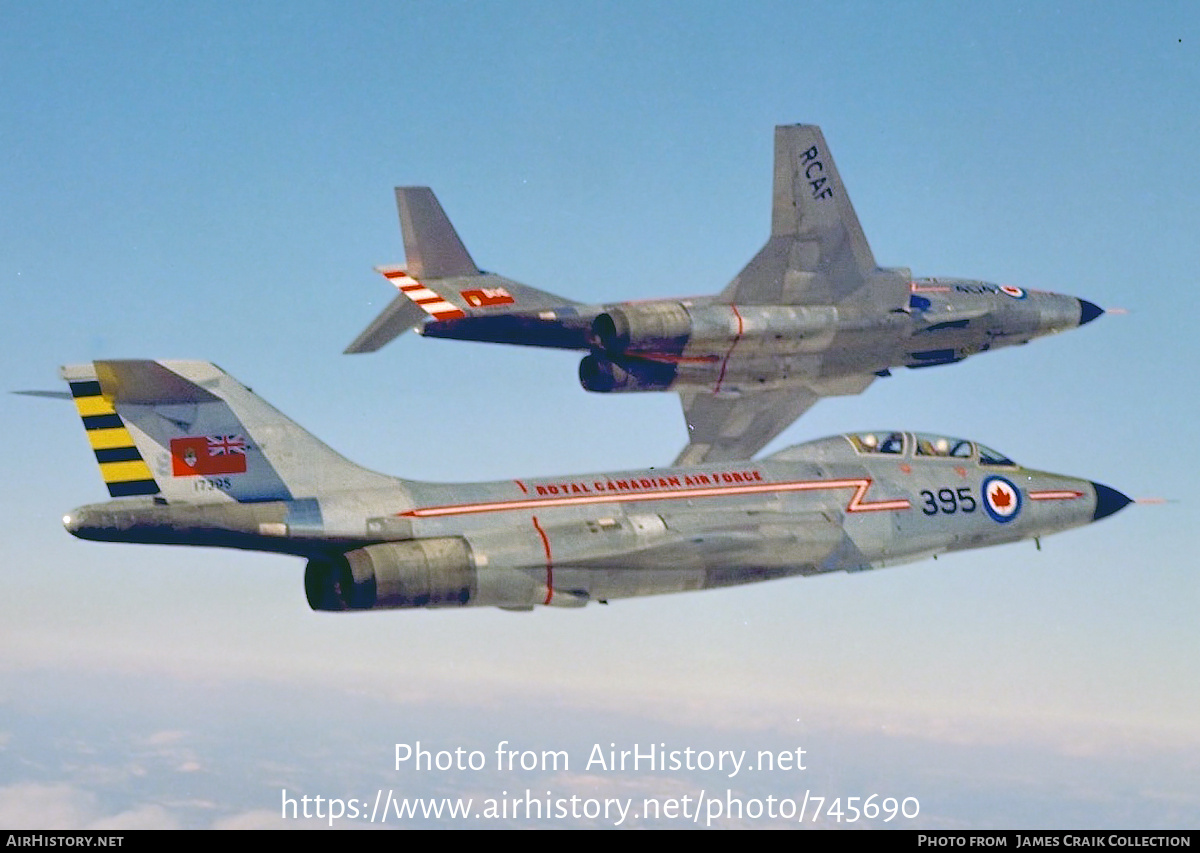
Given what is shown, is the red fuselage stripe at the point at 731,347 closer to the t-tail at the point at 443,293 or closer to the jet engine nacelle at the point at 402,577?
the t-tail at the point at 443,293

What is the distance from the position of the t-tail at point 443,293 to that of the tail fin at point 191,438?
777 centimetres

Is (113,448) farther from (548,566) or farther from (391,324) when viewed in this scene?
(391,324)

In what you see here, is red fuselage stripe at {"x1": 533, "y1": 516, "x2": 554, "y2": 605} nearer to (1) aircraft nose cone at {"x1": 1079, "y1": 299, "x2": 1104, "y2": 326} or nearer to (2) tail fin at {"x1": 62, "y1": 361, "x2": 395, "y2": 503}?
(2) tail fin at {"x1": 62, "y1": 361, "x2": 395, "y2": 503}

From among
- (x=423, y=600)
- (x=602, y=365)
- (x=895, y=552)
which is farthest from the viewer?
(x=602, y=365)

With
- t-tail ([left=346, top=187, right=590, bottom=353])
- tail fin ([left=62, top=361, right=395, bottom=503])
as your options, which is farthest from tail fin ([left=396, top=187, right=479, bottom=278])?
tail fin ([left=62, top=361, right=395, bottom=503])

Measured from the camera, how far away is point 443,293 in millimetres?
38406

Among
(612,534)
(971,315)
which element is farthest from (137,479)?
(971,315)

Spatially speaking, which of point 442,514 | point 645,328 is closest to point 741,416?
point 645,328

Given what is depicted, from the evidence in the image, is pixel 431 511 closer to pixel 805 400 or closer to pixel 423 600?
Answer: pixel 423 600

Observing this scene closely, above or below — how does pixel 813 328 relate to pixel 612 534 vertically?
above

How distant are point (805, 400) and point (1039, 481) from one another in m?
6.04

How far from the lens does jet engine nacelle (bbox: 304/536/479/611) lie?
28578 millimetres

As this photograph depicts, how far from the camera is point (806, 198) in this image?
3812cm

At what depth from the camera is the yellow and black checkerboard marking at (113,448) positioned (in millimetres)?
28828
